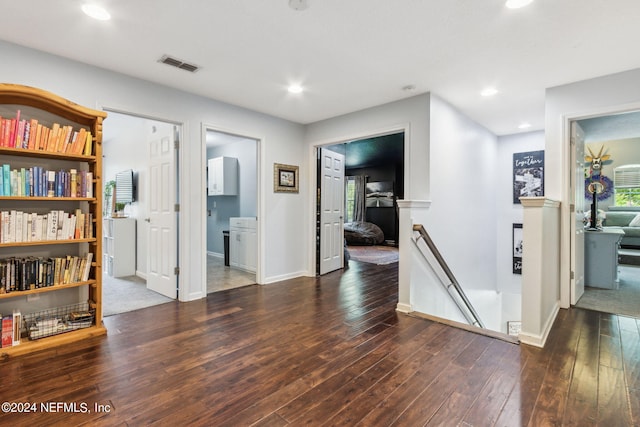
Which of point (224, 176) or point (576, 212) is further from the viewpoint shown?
point (224, 176)

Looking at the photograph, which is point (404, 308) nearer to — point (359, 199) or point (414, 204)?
point (414, 204)

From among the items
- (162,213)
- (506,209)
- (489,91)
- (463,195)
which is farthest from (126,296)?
(506,209)

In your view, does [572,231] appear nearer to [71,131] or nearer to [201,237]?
[201,237]

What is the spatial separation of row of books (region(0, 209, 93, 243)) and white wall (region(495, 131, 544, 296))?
6.32m

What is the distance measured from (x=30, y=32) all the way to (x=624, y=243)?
9.61m

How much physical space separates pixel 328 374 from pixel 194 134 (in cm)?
309

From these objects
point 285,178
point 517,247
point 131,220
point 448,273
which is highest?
point 285,178

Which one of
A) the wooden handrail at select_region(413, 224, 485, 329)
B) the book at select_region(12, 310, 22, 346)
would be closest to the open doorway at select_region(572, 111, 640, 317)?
the wooden handrail at select_region(413, 224, 485, 329)

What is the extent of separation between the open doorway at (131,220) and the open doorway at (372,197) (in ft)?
15.3

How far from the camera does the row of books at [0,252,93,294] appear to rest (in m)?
2.38

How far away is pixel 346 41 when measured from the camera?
8.39 feet

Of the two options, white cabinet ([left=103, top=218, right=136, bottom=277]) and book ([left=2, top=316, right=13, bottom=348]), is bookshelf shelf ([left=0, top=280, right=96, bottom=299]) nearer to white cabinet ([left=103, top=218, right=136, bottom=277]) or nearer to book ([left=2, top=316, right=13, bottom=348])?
book ([left=2, top=316, right=13, bottom=348])

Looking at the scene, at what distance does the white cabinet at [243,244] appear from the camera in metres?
5.23

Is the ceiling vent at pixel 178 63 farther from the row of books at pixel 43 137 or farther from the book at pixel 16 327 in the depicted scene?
the book at pixel 16 327
